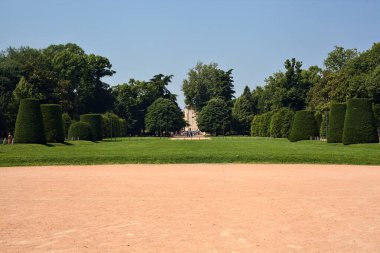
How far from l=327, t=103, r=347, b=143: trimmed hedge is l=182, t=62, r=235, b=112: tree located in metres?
57.3

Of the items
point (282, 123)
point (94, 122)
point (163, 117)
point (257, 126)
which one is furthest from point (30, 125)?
point (163, 117)

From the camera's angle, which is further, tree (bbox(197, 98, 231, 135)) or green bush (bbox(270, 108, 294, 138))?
tree (bbox(197, 98, 231, 135))

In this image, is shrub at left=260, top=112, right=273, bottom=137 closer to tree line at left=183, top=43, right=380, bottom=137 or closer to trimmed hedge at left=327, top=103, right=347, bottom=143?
tree line at left=183, top=43, right=380, bottom=137

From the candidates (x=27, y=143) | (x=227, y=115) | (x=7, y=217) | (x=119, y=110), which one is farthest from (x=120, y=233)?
(x=119, y=110)

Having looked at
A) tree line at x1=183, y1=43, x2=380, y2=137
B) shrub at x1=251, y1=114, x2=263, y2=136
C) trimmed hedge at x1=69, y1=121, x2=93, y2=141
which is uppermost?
tree line at x1=183, y1=43, x2=380, y2=137

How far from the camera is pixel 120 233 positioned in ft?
22.9

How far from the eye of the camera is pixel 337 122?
39.3m

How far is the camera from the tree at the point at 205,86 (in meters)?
98.7

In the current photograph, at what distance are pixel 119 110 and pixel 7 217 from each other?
287 ft

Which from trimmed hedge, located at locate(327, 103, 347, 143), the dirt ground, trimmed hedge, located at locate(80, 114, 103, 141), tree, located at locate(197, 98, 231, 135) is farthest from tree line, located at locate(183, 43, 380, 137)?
the dirt ground

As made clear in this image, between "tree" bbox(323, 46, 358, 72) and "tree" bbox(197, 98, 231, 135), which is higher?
"tree" bbox(323, 46, 358, 72)

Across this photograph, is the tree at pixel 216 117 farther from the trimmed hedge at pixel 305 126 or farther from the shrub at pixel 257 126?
the trimmed hedge at pixel 305 126

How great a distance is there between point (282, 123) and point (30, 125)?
1441 inches

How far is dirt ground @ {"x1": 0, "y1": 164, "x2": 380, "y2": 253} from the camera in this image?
6.35 meters
